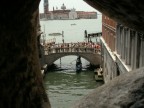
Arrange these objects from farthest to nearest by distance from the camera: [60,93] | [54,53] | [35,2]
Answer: [54,53]
[60,93]
[35,2]

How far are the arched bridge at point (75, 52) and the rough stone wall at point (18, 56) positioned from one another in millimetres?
41975

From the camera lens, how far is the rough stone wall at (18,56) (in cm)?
366

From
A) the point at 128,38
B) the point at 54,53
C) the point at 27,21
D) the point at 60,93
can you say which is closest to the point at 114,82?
the point at 27,21

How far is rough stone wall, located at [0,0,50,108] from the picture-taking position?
12.0ft

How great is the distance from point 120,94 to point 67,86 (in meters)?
34.2

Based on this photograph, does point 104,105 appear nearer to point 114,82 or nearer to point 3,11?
point 114,82

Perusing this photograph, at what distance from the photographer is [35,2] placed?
3.76 m

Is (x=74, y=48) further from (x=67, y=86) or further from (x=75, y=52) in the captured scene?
(x=67, y=86)

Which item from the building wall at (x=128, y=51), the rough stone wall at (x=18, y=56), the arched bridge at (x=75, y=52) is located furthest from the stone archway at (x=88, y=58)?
the rough stone wall at (x=18, y=56)

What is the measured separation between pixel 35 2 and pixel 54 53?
44029 mm

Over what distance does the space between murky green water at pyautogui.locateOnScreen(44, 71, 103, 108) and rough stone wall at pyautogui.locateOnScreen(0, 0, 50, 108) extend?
928 inches

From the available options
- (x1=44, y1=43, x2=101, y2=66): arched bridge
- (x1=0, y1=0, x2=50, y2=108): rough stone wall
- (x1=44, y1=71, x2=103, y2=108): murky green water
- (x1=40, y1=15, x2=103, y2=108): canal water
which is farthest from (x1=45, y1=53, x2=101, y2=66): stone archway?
(x1=0, y1=0, x2=50, y2=108): rough stone wall

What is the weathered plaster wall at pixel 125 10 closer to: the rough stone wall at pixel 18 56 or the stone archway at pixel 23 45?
the stone archway at pixel 23 45

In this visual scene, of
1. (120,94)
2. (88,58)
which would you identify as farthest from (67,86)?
(120,94)
